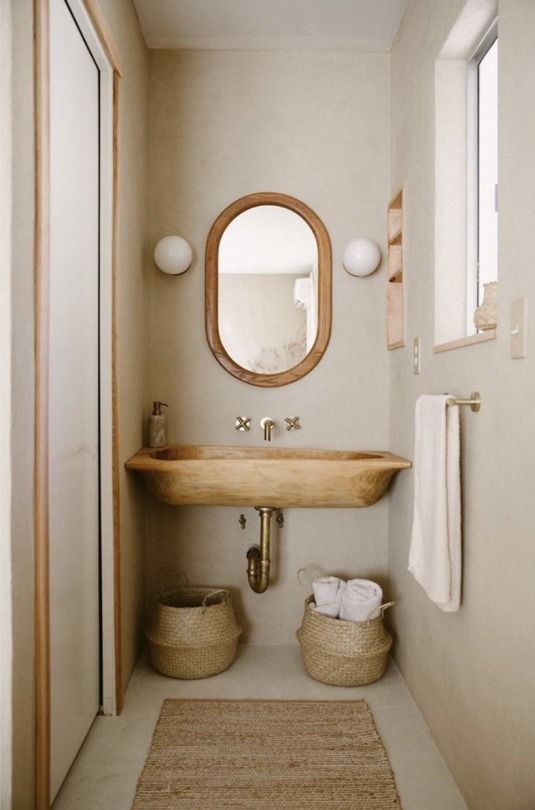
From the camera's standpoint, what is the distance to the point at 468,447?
167cm

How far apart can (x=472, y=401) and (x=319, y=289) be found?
1220mm

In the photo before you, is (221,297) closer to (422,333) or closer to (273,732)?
(422,333)

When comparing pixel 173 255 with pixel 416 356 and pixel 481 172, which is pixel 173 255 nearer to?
pixel 416 356

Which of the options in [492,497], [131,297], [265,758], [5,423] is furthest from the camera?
[131,297]

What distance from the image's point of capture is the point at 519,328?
1287 millimetres

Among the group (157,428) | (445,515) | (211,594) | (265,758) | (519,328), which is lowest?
(265,758)

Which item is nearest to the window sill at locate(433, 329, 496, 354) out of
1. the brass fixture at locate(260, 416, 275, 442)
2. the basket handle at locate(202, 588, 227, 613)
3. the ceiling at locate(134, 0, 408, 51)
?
the brass fixture at locate(260, 416, 275, 442)

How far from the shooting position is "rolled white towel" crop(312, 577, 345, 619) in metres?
2.41

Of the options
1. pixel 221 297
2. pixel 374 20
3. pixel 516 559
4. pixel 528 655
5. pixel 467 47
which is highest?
pixel 374 20

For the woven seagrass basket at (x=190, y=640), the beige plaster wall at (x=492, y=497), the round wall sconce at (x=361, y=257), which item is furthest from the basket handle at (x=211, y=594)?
the round wall sconce at (x=361, y=257)

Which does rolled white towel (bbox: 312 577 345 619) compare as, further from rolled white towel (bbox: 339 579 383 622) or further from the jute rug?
the jute rug

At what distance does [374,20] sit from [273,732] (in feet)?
8.48

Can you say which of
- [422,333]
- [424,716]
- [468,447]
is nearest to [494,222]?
[422,333]

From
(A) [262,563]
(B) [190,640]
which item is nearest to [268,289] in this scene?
(A) [262,563]
